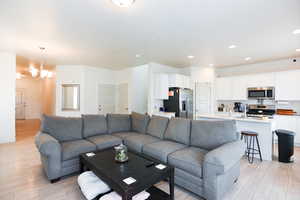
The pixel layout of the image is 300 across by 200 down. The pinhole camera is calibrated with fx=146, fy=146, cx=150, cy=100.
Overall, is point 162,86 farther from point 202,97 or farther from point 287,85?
point 287,85

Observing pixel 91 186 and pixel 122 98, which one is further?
pixel 122 98

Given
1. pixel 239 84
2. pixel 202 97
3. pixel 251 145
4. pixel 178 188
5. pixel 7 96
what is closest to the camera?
pixel 178 188

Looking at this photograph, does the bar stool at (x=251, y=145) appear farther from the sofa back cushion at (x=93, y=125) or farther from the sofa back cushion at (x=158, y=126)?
the sofa back cushion at (x=93, y=125)

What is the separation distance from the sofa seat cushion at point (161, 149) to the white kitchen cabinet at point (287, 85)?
420 centimetres

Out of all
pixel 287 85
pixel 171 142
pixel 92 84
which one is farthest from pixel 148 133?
pixel 287 85

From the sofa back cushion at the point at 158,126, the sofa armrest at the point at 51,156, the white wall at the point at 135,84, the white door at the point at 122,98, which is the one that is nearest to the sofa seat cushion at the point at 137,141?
the sofa back cushion at the point at 158,126

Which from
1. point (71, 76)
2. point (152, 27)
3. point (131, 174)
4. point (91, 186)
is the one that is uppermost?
point (152, 27)

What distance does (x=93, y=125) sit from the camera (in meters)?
3.31

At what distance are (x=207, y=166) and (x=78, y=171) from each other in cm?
217

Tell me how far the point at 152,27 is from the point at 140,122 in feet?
7.02

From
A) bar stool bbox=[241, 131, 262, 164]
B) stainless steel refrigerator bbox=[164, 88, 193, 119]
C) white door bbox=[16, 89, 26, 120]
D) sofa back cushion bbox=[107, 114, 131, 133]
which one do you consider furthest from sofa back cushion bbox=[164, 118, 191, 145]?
white door bbox=[16, 89, 26, 120]

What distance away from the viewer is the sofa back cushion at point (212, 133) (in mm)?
2369

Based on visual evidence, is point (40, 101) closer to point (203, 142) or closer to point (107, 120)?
point (107, 120)

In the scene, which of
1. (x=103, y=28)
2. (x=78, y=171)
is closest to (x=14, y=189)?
(x=78, y=171)
